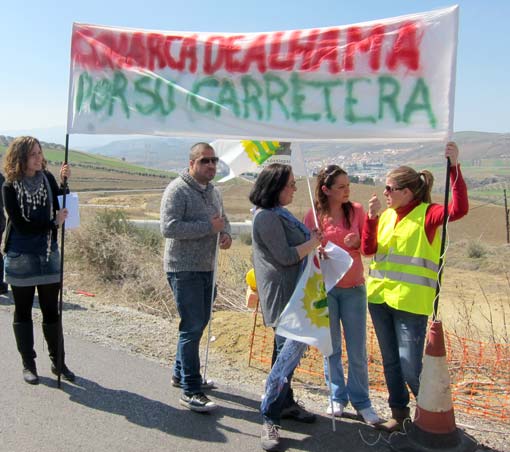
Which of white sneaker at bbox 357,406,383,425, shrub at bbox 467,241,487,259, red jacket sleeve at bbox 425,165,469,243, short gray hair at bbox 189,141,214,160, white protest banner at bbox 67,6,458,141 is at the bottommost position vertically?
shrub at bbox 467,241,487,259

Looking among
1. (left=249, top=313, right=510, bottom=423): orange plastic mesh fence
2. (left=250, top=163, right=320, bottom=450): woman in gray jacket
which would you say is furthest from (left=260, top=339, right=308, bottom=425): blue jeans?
(left=249, top=313, right=510, bottom=423): orange plastic mesh fence

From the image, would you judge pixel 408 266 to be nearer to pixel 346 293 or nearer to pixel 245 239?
pixel 346 293

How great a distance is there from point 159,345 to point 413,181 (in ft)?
11.4

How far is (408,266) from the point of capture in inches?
162

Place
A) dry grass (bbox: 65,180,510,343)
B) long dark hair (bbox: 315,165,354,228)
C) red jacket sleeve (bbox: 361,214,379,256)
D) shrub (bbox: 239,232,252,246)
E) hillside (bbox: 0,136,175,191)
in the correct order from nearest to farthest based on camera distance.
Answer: red jacket sleeve (bbox: 361,214,379,256) < long dark hair (bbox: 315,165,354,228) < dry grass (bbox: 65,180,510,343) < shrub (bbox: 239,232,252,246) < hillside (bbox: 0,136,175,191)

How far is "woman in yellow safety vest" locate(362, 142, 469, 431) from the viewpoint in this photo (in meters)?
4.06

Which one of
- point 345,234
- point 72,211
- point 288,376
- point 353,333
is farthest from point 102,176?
point 288,376

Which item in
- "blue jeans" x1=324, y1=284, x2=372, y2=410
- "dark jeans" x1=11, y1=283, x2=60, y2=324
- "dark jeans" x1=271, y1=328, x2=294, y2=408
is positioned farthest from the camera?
"dark jeans" x1=11, y1=283, x2=60, y2=324

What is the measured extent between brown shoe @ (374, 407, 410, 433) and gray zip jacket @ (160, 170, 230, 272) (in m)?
1.70

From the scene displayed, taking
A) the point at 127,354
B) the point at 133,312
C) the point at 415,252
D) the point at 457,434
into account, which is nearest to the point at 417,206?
the point at 415,252

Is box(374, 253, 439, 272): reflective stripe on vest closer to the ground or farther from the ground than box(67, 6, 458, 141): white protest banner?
closer to the ground

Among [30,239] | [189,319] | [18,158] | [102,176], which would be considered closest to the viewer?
[189,319]

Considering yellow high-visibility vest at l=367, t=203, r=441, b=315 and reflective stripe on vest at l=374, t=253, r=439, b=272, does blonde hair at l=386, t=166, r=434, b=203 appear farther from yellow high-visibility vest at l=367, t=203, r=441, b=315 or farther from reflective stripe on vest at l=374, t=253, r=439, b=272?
reflective stripe on vest at l=374, t=253, r=439, b=272

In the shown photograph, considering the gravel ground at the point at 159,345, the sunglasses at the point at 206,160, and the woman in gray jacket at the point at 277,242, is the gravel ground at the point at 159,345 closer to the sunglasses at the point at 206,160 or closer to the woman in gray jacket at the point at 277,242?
the woman in gray jacket at the point at 277,242
